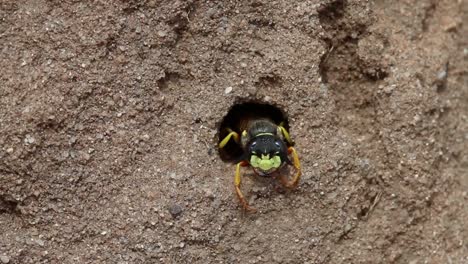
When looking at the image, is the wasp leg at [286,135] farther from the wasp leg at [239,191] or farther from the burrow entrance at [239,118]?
the wasp leg at [239,191]

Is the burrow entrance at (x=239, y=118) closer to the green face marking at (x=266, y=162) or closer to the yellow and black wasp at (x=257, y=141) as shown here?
the yellow and black wasp at (x=257, y=141)

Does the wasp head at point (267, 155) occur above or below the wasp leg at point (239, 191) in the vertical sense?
above

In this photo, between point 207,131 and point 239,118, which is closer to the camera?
point 207,131

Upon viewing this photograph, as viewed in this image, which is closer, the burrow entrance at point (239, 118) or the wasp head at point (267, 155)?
the wasp head at point (267, 155)

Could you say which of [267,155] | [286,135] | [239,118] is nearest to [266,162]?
[267,155]

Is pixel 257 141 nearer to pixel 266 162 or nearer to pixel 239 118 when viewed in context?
pixel 266 162

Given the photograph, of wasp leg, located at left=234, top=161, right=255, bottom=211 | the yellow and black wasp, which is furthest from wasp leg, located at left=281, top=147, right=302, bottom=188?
wasp leg, located at left=234, top=161, right=255, bottom=211

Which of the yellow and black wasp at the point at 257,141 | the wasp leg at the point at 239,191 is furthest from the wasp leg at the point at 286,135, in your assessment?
the wasp leg at the point at 239,191
